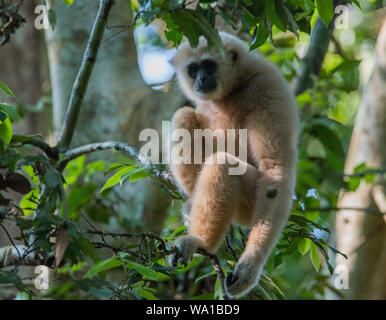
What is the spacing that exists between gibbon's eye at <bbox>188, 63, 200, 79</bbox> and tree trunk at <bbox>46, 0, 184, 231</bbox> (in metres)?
1.62

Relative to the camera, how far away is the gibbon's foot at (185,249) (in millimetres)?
3062

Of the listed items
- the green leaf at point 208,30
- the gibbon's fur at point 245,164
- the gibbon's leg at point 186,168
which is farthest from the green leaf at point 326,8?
the gibbon's leg at point 186,168

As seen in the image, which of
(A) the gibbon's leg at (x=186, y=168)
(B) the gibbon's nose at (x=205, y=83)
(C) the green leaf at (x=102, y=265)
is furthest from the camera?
(B) the gibbon's nose at (x=205, y=83)

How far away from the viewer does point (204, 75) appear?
412 centimetres

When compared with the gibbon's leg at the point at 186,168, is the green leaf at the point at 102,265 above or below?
below

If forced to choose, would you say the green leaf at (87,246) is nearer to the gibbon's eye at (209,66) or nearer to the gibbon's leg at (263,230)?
the gibbon's leg at (263,230)

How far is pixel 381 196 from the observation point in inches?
289

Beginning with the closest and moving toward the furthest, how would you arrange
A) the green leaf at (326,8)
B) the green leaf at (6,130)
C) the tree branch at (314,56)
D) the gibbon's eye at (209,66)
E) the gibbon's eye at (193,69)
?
1. the green leaf at (326,8)
2. the green leaf at (6,130)
3. the gibbon's eye at (209,66)
4. the gibbon's eye at (193,69)
5. the tree branch at (314,56)

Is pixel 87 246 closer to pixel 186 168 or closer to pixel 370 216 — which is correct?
pixel 186 168

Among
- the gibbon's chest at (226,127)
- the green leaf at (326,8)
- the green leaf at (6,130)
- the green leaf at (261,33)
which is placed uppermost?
the green leaf at (326,8)

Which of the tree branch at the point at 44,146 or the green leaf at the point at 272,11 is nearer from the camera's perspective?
the green leaf at the point at 272,11

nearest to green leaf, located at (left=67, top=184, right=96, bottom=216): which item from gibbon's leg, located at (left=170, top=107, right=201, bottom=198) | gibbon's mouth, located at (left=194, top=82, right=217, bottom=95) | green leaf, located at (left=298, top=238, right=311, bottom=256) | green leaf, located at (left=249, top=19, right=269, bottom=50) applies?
gibbon's leg, located at (left=170, top=107, right=201, bottom=198)

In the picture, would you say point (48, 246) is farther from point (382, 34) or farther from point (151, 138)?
point (382, 34)
